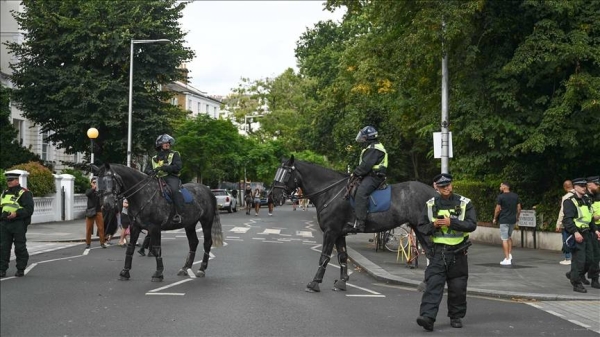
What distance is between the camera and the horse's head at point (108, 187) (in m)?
12.4

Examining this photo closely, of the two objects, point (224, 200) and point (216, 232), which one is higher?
point (224, 200)

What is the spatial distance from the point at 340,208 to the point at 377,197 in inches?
26.3

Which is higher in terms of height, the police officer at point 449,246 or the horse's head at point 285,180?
the horse's head at point 285,180

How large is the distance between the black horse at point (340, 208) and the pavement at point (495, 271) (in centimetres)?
166

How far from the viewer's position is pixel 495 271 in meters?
15.5

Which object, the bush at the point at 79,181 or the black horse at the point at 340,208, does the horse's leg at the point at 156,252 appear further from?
the bush at the point at 79,181

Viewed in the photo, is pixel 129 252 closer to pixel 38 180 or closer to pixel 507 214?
pixel 507 214

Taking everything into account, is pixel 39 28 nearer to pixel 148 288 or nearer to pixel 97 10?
pixel 97 10

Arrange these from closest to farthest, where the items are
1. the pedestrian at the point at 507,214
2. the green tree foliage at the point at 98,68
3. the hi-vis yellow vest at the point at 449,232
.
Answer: the hi-vis yellow vest at the point at 449,232 → the pedestrian at the point at 507,214 → the green tree foliage at the point at 98,68

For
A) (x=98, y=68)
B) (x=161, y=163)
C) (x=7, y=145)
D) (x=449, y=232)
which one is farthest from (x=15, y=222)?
(x=98, y=68)

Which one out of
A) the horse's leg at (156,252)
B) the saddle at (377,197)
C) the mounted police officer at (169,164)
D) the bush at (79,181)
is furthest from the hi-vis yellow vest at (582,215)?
the bush at (79,181)

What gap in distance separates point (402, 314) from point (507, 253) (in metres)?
7.30

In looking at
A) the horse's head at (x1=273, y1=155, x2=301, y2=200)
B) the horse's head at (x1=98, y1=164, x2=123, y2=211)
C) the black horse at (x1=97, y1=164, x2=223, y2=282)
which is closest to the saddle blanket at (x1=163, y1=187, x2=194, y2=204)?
the black horse at (x1=97, y1=164, x2=223, y2=282)

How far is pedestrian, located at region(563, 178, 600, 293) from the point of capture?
1260 centimetres
